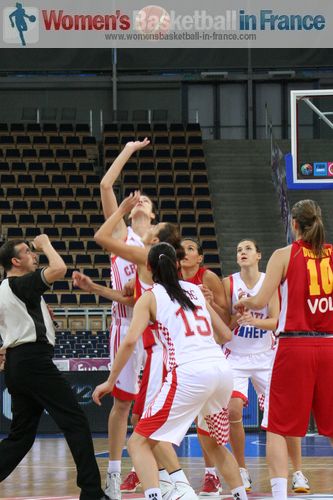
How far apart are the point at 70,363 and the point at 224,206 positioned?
1187 centimetres

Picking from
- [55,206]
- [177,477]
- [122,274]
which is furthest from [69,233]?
[177,477]

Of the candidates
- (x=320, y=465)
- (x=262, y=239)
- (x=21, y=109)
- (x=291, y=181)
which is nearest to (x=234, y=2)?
(x=262, y=239)

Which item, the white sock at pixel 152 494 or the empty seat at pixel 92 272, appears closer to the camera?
the white sock at pixel 152 494

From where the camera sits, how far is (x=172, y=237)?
6.98m

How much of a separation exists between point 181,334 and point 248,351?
10.0 ft

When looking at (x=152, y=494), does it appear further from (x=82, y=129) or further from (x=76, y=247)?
(x=82, y=129)

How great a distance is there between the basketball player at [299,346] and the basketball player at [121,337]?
5.48 ft

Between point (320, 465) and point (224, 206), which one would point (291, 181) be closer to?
point (320, 465)

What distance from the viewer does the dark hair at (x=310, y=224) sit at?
6.64 meters

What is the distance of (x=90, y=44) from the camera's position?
2670cm

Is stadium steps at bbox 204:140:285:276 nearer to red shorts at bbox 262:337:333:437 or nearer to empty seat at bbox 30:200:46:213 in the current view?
empty seat at bbox 30:200:46:213

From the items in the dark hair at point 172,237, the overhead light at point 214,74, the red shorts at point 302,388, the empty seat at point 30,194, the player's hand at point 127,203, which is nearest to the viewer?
the red shorts at point 302,388

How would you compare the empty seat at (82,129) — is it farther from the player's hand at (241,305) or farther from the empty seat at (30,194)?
the player's hand at (241,305)

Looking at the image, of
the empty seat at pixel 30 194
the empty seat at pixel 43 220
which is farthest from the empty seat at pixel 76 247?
the empty seat at pixel 30 194
